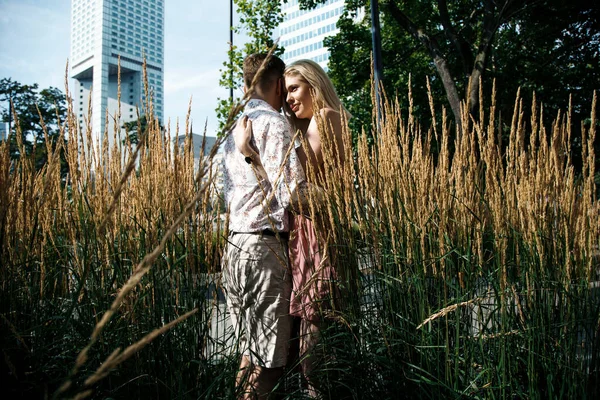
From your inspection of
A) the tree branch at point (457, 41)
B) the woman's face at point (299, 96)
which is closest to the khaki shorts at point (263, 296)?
the woman's face at point (299, 96)

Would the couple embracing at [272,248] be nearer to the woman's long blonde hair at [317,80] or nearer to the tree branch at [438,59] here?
the woman's long blonde hair at [317,80]

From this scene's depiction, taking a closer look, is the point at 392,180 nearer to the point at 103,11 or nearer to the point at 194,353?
the point at 194,353

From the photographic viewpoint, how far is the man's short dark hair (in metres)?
2.08

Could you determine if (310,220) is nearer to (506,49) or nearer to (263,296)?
(263,296)

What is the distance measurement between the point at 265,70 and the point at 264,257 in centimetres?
88

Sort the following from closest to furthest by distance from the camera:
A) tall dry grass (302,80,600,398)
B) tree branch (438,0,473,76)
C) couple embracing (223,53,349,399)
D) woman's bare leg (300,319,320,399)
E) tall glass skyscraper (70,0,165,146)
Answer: tall dry grass (302,80,600,398)
woman's bare leg (300,319,320,399)
couple embracing (223,53,349,399)
tree branch (438,0,473,76)
tall glass skyscraper (70,0,165,146)

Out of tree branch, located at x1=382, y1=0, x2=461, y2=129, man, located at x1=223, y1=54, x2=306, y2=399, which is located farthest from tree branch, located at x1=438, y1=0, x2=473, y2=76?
man, located at x1=223, y1=54, x2=306, y2=399

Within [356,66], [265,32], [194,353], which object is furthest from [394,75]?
[194,353]

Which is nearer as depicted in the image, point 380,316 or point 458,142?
point 380,316

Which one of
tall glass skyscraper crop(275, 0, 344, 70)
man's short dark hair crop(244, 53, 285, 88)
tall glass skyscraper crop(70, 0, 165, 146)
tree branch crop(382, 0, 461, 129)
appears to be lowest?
man's short dark hair crop(244, 53, 285, 88)

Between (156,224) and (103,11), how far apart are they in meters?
90.3

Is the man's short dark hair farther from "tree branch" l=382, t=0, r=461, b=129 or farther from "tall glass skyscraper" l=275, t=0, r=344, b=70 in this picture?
"tall glass skyscraper" l=275, t=0, r=344, b=70

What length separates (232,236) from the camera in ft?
6.63

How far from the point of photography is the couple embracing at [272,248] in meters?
1.84
